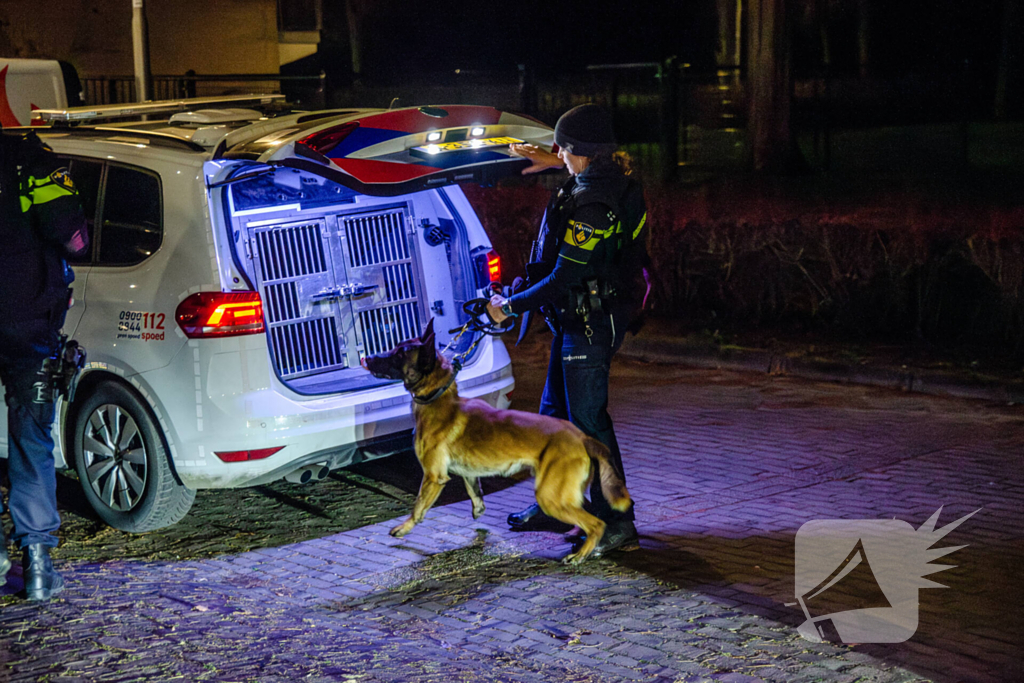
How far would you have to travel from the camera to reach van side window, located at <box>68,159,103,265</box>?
222 inches

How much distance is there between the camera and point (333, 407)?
18.1 feet

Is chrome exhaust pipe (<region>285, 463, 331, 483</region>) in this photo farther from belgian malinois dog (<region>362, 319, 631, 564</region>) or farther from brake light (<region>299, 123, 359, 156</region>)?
brake light (<region>299, 123, 359, 156</region>)

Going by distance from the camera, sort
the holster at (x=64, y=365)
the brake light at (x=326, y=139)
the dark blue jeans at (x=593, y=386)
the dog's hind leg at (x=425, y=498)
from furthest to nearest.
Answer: the dog's hind leg at (x=425, y=498) < the dark blue jeans at (x=593, y=386) < the brake light at (x=326, y=139) < the holster at (x=64, y=365)

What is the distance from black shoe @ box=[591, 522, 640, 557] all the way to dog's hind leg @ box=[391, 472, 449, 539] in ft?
2.52

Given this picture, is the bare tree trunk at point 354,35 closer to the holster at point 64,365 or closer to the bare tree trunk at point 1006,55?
the bare tree trunk at point 1006,55

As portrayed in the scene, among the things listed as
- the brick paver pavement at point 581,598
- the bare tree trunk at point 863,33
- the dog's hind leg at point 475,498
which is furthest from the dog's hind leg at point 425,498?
the bare tree trunk at point 863,33

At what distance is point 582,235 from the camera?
16.8ft

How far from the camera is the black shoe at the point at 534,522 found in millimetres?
5672

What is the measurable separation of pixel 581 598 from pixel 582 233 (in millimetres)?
1553

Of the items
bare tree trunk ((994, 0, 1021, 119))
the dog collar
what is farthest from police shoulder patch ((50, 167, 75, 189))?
bare tree trunk ((994, 0, 1021, 119))

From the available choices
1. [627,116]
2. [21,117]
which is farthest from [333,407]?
[627,116]

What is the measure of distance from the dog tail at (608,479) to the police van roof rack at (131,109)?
11.0 feet

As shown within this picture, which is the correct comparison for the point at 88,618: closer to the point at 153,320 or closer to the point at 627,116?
the point at 153,320

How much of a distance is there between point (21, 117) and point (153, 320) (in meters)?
6.83
